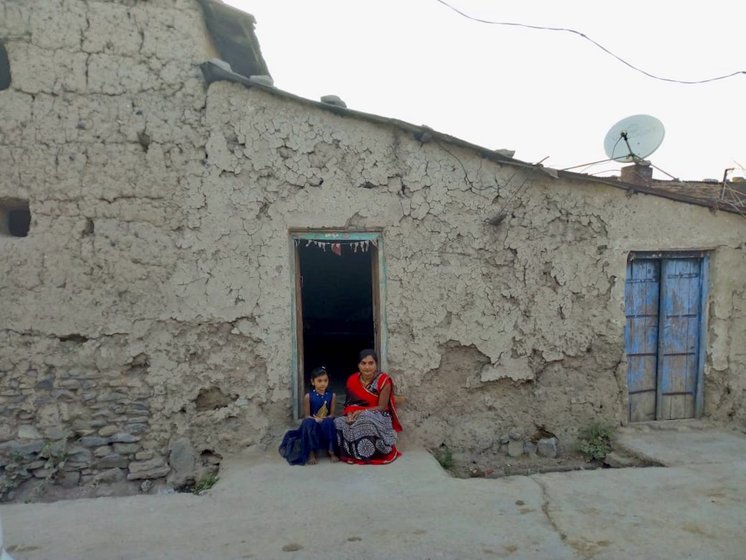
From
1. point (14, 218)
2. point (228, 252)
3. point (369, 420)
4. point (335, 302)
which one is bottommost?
point (369, 420)

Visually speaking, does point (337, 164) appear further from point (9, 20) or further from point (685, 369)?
point (685, 369)

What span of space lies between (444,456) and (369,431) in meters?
0.86

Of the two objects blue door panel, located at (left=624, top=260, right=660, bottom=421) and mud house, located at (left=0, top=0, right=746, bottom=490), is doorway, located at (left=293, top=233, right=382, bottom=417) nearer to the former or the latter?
mud house, located at (left=0, top=0, right=746, bottom=490)

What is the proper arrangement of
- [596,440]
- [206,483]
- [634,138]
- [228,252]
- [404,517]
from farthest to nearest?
[634,138]
[596,440]
[228,252]
[206,483]
[404,517]

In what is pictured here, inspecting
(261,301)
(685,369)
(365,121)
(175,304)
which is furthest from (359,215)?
(685,369)

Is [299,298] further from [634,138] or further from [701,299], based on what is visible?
[634,138]

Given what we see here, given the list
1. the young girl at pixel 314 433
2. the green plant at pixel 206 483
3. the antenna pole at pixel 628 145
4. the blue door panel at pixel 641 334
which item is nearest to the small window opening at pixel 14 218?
the green plant at pixel 206 483

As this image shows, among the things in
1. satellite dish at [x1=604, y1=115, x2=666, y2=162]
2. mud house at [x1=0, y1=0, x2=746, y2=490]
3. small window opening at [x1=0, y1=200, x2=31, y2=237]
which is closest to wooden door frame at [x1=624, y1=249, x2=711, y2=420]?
mud house at [x1=0, y1=0, x2=746, y2=490]

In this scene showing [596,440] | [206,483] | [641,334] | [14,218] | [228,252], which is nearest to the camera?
[206,483]

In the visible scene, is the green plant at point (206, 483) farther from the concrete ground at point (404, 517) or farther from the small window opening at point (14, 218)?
the small window opening at point (14, 218)

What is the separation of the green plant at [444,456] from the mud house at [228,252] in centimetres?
11

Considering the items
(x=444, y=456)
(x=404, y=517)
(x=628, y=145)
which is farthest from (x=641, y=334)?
(x=404, y=517)

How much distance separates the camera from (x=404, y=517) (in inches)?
138

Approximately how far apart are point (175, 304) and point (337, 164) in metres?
1.78
